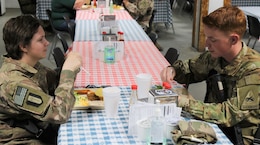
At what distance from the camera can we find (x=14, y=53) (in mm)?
2068

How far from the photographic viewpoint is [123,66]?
9.53 ft

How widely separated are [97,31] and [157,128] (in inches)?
104

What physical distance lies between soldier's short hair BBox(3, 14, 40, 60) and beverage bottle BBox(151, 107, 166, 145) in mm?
868

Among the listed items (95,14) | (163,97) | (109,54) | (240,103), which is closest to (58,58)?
(109,54)

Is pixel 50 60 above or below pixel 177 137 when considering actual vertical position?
below

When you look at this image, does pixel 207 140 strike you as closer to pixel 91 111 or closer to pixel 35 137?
pixel 91 111

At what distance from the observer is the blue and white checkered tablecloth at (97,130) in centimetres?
173

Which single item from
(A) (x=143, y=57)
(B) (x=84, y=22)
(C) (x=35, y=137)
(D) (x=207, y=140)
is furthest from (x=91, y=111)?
(B) (x=84, y=22)

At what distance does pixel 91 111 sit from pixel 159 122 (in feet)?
1.82

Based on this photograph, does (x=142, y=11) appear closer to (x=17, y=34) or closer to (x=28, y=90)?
(x=17, y=34)

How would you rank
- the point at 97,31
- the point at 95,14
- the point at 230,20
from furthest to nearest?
1. the point at 95,14
2. the point at 97,31
3. the point at 230,20

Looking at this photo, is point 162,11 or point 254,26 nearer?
point 254,26

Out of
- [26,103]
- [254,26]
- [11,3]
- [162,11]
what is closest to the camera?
[26,103]

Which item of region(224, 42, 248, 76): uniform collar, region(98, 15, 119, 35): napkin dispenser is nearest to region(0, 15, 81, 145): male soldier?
region(224, 42, 248, 76): uniform collar
